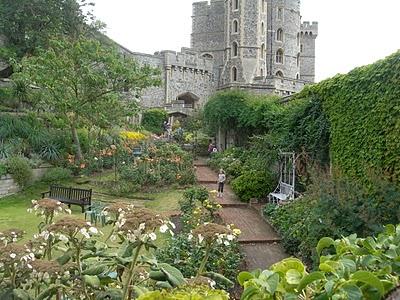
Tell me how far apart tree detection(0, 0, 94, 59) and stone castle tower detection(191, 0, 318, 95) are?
15179 mm

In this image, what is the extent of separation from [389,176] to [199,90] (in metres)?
32.9

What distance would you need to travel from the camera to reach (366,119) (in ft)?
30.3

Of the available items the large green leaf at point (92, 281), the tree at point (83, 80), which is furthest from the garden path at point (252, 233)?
the tree at point (83, 80)

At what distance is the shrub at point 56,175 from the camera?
→ 17297 millimetres

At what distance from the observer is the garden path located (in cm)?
888

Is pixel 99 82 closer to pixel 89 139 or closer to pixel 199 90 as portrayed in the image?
pixel 89 139

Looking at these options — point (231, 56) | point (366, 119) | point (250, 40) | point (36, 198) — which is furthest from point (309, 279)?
point (231, 56)

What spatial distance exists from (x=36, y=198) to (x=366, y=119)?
11411mm

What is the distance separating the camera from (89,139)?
2050 centimetres

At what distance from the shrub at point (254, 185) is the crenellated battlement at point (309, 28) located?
43042mm

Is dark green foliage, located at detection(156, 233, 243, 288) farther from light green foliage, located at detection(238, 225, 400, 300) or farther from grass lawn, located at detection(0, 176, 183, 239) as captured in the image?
light green foliage, located at detection(238, 225, 400, 300)

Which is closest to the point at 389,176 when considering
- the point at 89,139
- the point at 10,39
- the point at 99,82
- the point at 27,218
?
the point at 27,218

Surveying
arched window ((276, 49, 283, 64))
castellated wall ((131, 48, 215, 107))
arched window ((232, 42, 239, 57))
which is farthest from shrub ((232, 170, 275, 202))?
arched window ((276, 49, 283, 64))

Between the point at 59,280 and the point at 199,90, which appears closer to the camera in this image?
the point at 59,280
